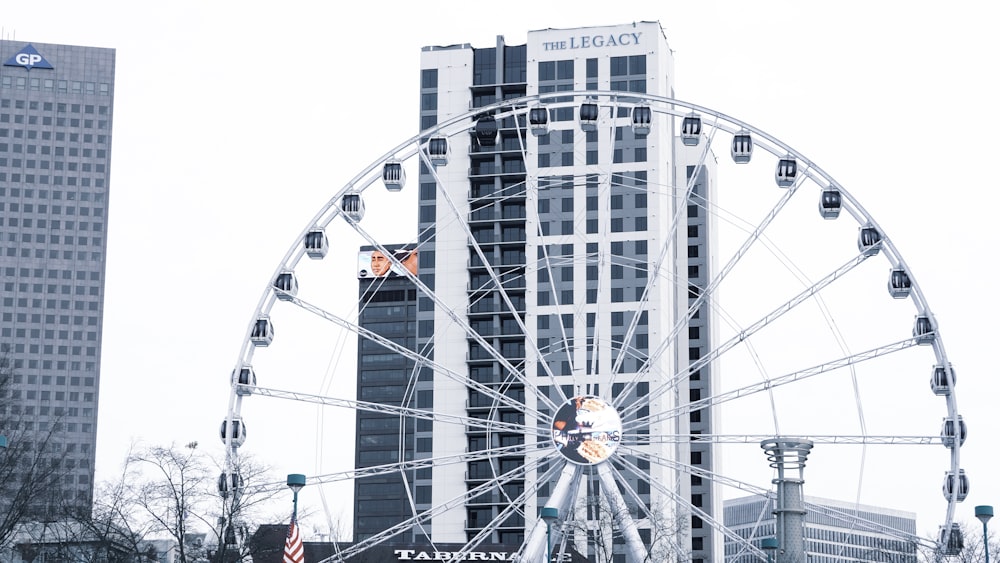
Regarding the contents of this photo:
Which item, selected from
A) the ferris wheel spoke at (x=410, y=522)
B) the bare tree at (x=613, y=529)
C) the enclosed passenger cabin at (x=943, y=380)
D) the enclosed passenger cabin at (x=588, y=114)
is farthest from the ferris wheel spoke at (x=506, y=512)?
the enclosed passenger cabin at (x=943, y=380)

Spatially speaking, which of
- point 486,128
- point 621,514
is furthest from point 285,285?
point 621,514

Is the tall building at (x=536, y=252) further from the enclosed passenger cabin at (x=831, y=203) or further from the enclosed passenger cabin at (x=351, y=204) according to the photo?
the enclosed passenger cabin at (x=831, y=203)

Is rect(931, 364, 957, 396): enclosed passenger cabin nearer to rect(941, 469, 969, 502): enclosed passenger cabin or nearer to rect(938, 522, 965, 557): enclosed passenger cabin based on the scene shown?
rect(941, 469, 969, 502): enclosed passenger cabin

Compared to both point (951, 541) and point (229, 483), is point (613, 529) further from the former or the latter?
point (229, 483)

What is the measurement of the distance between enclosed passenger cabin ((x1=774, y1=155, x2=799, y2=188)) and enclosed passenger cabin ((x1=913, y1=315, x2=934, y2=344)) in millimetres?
8170

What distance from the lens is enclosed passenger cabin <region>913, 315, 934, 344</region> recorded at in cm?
7162

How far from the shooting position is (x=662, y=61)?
14125 cm

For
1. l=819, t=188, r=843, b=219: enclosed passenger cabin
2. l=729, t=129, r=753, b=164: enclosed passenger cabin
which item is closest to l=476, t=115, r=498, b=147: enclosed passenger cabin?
l=729, t=129, r=753, b=164: enclosed passenger cabin

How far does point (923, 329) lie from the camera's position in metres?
71.9

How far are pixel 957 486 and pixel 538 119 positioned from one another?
24021 mm

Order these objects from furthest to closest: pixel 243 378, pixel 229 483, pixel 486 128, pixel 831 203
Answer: pixel 486 128 < pixel 831 203 < pixel 243 378 < pixel 229 483

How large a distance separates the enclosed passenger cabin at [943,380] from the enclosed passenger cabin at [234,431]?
93.8ft

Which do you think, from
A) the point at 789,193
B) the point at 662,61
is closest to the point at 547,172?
the point at 662,61

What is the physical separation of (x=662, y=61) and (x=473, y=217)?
20.3 meters
